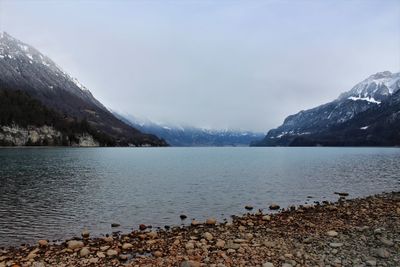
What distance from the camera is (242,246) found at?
22812 mm

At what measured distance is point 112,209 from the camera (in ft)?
131

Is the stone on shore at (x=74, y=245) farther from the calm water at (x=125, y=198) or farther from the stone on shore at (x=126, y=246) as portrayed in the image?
the calm water at (x=125, y=198)

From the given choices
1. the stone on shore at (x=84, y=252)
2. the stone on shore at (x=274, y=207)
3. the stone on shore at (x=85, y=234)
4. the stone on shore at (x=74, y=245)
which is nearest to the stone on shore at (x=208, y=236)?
the stone on shore at (x=84, y=252)

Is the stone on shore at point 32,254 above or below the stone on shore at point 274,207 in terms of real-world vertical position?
below

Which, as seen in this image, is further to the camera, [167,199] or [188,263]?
[167,199]

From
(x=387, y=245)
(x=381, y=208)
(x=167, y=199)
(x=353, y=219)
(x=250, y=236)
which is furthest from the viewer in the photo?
(x=167, y=199)

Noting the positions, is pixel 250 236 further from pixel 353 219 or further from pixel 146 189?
pixel 146 189

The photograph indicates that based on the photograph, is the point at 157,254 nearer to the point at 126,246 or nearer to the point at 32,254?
the point at 126,246

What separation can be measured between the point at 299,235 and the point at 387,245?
5652mm

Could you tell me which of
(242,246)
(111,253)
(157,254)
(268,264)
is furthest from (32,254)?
(268,264)

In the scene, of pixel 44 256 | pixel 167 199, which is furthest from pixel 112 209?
pixel 44 256

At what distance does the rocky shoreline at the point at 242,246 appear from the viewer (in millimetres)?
20016

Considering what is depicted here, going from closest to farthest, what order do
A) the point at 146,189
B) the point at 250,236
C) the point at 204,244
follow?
the point at 204,244, the point at 250,236, the point at 146,189

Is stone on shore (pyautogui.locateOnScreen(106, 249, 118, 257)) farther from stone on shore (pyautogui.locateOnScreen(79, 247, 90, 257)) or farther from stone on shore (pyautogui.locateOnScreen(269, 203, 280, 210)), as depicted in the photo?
stone on shore (pyautogui.locateOnScreen(269, 203, 280, 210))
